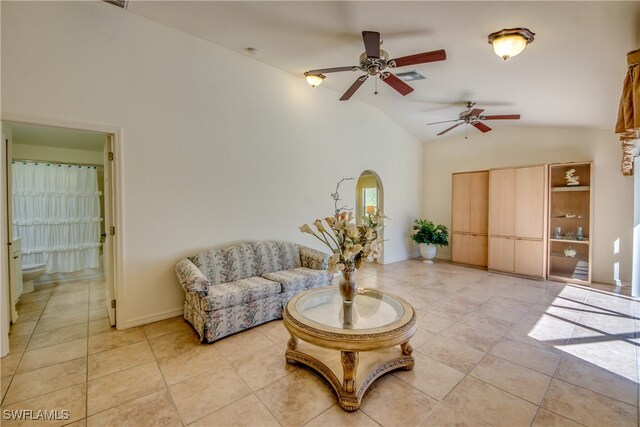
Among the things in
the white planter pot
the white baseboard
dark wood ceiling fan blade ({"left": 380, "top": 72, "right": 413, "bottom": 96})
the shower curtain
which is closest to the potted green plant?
the white planter pot

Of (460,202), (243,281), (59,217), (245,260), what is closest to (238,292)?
(243,281)

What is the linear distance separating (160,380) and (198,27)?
12.1 ft

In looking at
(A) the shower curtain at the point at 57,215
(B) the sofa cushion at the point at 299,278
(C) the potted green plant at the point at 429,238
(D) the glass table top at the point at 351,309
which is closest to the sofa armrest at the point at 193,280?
(B) the sofa cushion at the point at 299,278

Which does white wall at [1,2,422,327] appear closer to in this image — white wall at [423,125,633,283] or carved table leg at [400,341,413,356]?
carved table leg at [400,341,413,356]

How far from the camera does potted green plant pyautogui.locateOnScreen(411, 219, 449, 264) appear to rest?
617 cm

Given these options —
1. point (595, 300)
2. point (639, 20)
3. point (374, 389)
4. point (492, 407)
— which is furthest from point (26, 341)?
point (595, 300)

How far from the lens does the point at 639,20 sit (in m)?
2.17

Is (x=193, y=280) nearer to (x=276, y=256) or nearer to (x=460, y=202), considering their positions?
(x=276, y=256)

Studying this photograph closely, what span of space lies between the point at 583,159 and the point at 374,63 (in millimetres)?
4655

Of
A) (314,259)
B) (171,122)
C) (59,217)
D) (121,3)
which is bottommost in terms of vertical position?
(314,259)

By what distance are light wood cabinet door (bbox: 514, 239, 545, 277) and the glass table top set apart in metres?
4.03

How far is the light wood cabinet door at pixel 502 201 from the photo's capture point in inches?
205

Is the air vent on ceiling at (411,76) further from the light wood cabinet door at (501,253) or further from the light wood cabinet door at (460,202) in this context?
the light wood cabinet door at (501,253)

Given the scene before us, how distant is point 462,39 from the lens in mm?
2828
